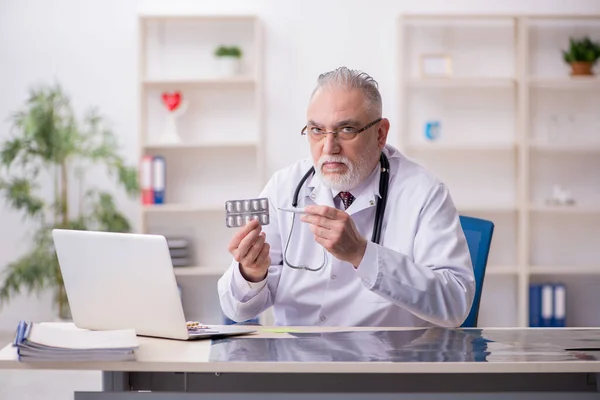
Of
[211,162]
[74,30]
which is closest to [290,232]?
[211,162]

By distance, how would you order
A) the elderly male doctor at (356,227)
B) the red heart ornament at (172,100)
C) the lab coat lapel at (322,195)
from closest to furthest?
the elderly male doctor at (356,227)
the lab coat lapel at (322,195)
the red heart ornament at (172,100)

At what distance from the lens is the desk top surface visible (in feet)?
5.55

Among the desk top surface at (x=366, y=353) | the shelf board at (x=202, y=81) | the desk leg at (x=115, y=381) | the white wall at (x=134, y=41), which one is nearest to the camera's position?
the desk top surface at (x=366, y=353)

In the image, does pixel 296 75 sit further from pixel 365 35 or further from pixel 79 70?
pixel 79 70

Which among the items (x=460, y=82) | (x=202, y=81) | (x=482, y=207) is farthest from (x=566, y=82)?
(x=202, y=81)

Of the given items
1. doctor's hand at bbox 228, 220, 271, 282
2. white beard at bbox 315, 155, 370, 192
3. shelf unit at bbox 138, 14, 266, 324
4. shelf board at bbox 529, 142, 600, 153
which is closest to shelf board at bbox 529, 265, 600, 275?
shelf board at bbox 529, 142, 600, 153

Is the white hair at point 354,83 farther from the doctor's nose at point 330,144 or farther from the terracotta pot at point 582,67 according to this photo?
the terracotta pot at point 582,67

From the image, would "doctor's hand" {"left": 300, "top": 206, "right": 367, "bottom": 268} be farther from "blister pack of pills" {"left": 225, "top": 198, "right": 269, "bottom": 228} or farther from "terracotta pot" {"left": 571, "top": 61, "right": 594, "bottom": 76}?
"terracotta pot" {"left": 571, "top": 61, "right": 594, "bottom": 76}

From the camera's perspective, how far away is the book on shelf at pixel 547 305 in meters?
5.34

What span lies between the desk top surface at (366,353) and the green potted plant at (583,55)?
3.47 m

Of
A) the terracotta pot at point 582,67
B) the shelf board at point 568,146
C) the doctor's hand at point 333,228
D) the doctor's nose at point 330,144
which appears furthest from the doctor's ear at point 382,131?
the terracotta pot at point 582,67

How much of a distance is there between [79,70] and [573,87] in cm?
309

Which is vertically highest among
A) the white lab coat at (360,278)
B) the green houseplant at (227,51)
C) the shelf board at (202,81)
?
the green houseplant at (227,51)

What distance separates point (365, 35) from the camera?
544 cm
